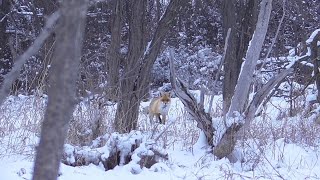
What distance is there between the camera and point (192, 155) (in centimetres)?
588

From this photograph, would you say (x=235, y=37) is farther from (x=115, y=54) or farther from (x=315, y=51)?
(x=115, y=54)

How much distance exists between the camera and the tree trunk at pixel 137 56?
7262 millimetres

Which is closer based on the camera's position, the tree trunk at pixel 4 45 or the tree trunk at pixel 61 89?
the tree trunk at pixel 61 89

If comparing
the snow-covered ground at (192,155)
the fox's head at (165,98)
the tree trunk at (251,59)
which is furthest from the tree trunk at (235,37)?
the tree trunk at (251,59)

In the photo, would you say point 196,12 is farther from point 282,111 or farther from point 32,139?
point 32,139

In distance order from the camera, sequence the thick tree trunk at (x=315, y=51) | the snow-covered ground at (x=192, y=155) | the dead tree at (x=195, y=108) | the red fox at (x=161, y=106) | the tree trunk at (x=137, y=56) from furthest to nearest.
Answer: the red fox at (x=161, y=106) → the thick tree trunk at (x=315, y=51) → the tree trunk at (x=137, y=56) → the dead tree at (x=195, y=108) → the snow-covered ground at (x=192, y=155)

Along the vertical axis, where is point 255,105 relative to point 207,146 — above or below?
above

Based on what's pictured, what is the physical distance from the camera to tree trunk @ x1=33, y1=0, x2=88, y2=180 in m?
0.98

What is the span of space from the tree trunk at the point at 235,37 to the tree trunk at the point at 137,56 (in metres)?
3.24

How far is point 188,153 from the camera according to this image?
19.5 feet

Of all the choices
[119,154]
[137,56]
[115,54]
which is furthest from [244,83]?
[115,54]

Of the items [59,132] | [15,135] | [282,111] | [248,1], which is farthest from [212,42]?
[59,132]

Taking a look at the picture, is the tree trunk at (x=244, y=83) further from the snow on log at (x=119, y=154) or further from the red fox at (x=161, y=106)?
the red fox at (x=161, y=106)

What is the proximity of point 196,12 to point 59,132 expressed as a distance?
965 inches
